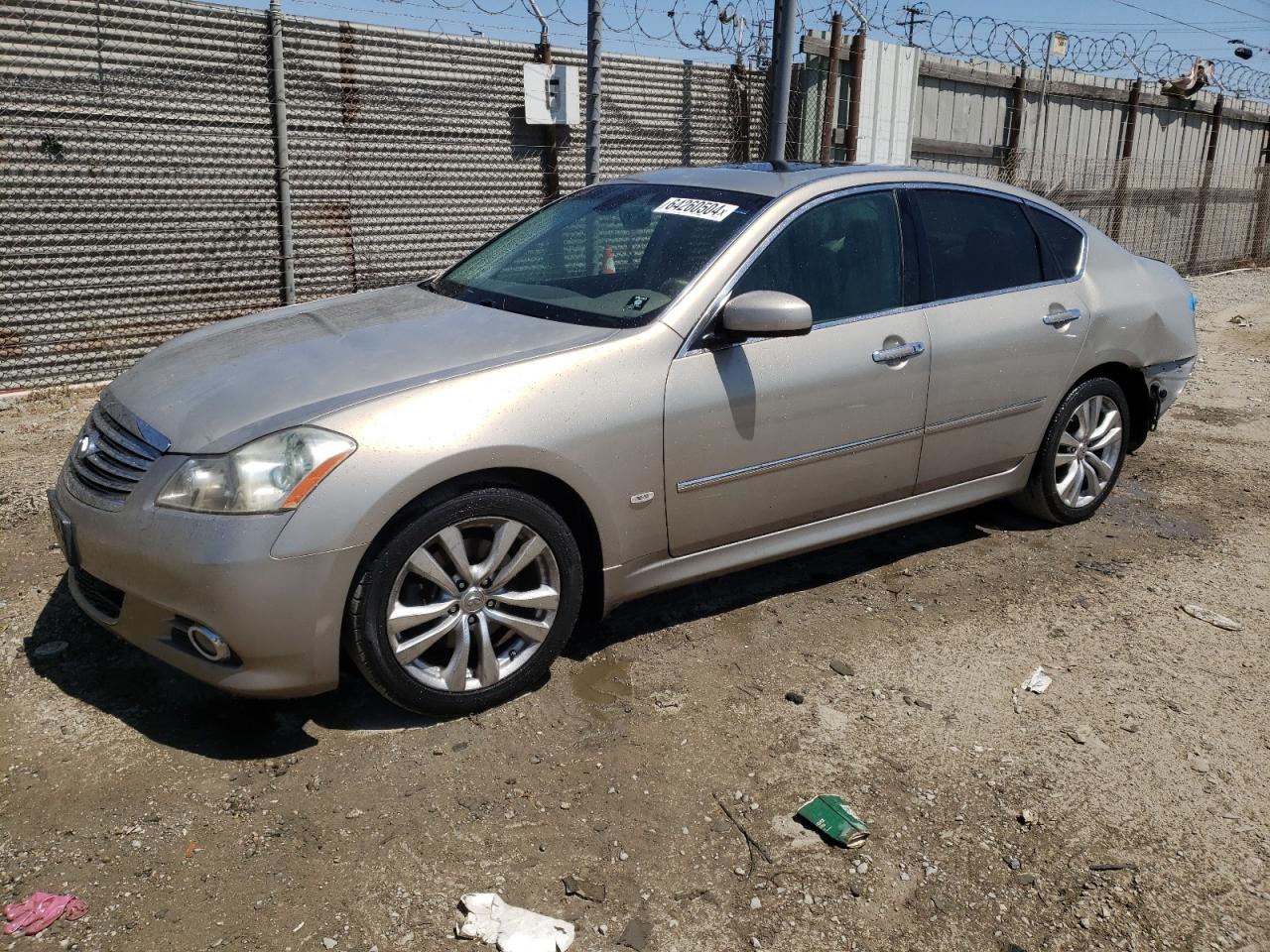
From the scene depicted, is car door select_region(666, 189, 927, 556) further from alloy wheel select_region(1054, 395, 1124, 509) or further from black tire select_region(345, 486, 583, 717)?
alloy wheel select_region(1054, 395, 1124, 509)

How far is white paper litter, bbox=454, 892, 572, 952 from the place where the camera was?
2.52 m

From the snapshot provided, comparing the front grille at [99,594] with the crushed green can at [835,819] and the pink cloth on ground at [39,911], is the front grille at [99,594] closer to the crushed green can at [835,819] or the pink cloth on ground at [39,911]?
the pink cloth on ground at [39,911]

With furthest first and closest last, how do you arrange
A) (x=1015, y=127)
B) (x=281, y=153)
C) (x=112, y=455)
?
(x=1015, y=127) → (x=281, y=153) → (x=112, y=455)

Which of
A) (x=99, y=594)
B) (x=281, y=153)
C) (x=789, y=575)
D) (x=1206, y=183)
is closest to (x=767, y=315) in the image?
(x=789, y=575)

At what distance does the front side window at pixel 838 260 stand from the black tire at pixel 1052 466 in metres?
1.22

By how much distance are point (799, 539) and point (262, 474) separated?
80.0 inches

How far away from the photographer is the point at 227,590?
2965 mm

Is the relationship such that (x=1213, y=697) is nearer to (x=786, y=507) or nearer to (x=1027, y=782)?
(x=1027, y=782)

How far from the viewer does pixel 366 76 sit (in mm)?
8219

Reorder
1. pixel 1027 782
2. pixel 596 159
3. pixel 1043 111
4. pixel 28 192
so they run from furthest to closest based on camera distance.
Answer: pixel 1043 111 < pixel 596 159 < pixel 28 192 < pixel 1027 782

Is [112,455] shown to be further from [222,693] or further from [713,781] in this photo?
[713,781]

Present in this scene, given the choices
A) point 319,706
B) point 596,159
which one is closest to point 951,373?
point 319,706

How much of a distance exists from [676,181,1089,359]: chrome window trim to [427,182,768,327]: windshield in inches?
4.6

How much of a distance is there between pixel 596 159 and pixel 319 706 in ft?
20.1
